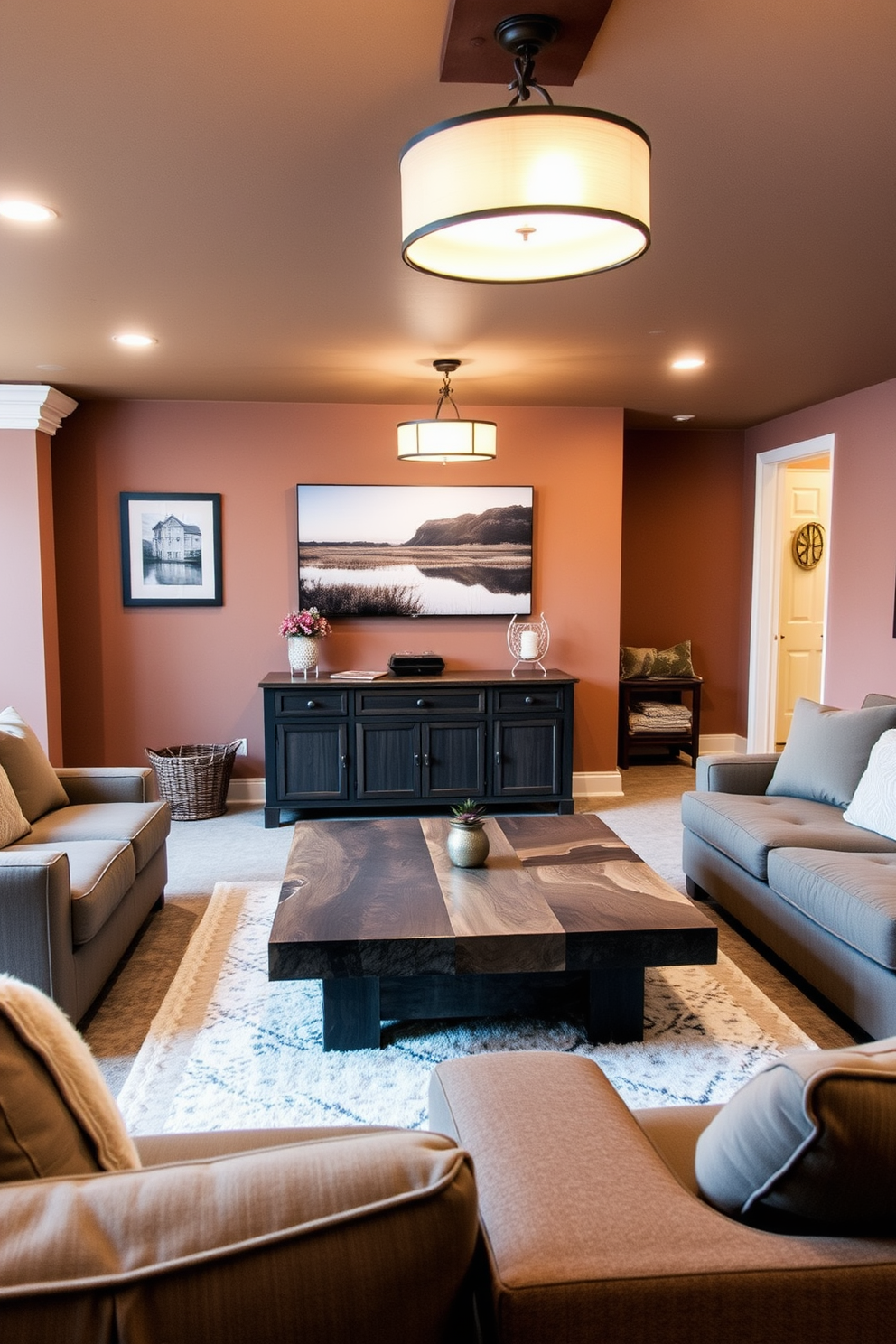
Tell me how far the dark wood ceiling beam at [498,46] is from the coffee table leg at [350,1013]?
2195mm

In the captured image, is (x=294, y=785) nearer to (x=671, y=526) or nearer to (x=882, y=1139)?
(x=671, y=526)

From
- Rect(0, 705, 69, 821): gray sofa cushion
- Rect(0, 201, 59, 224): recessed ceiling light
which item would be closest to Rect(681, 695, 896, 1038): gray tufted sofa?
Rect(0, 705, 69, 821): gray sofa cushion

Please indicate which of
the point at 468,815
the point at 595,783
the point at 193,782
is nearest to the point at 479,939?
the point at 468,815

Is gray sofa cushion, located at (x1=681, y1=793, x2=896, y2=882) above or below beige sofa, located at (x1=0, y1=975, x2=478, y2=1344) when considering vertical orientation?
below

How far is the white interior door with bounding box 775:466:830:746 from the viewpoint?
281 inches

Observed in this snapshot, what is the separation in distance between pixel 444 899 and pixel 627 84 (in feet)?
6.87

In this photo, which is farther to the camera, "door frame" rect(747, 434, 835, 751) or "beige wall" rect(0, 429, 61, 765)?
"door frame" rect(747, 434, 835, 751)

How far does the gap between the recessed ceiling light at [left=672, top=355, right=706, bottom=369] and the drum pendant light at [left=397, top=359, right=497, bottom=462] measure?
0.92m

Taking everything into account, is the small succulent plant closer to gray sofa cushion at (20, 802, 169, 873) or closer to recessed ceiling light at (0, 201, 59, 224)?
gray sofa cushion at (20, 802, 169, 873)

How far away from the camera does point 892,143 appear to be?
2176mm

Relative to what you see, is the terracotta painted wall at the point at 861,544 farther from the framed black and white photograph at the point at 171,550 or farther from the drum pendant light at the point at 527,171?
the drum pendant light at the point at 527,171

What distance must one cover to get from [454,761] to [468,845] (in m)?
2.25

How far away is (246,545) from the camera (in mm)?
5617

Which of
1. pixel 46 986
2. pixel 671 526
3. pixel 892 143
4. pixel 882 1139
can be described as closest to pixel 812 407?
pixel 671 526
